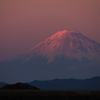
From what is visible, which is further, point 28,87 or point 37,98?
point 28,87

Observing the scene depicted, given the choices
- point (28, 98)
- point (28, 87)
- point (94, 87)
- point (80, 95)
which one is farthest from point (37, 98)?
point (94, 87)

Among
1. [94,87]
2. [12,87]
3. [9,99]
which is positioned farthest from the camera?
[94,87]

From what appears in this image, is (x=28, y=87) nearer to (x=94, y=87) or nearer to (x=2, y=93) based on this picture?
(x=2, y=93)

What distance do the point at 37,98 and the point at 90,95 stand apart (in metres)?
9.68

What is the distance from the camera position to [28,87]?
7794cm

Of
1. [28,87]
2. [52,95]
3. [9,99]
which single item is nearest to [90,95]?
[52,95]

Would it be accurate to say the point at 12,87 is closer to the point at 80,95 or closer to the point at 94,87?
the point at 80,95

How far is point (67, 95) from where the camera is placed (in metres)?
51.5

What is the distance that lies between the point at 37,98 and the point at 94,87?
155 metres

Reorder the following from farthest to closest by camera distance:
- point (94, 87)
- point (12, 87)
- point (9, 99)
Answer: point (94, 87) < point (12, 87) < point (9, 99)

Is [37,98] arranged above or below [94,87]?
below

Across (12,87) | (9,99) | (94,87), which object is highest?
(94,87)

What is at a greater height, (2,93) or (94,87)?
(94,87)

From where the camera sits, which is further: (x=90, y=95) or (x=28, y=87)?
(x=28, y=87)
